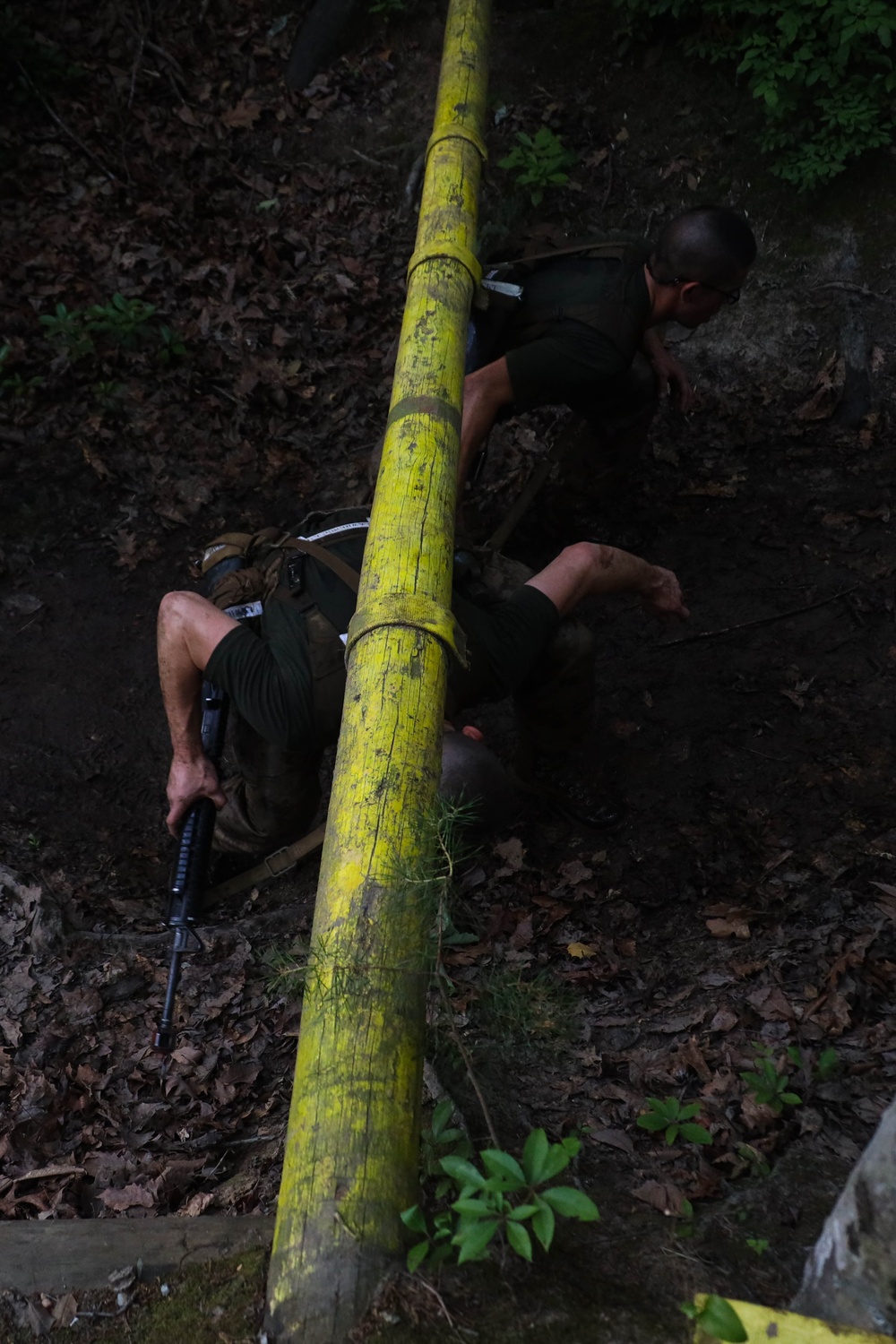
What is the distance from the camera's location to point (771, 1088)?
8.26 ft

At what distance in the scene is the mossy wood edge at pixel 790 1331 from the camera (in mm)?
1472

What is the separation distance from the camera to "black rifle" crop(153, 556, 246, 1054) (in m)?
3.47

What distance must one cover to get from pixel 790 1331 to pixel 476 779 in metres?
2.53

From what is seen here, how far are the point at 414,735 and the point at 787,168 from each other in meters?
5.55

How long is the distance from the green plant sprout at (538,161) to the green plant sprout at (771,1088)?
19.5ft

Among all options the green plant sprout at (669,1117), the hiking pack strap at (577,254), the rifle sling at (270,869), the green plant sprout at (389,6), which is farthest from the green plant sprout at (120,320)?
the green plant sprout at (669,1117)

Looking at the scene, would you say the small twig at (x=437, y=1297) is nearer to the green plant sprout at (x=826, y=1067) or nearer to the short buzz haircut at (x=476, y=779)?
the green plant sprout at (x=826, y=1067)

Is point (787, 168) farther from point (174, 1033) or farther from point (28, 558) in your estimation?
point (174, 1033)

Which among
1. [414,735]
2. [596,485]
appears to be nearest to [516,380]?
[596,485]

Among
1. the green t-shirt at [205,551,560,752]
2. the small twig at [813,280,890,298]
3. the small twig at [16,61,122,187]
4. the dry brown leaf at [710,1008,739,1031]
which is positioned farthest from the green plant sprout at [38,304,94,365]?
the dry brown leaf at [710,1008,739,1031]

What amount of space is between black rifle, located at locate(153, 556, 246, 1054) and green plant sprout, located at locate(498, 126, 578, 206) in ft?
12.9

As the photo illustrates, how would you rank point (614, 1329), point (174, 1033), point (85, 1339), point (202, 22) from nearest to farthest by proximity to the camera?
point (614, 1329)
point (85, 1339)
point (174, 1033)
point (202, 22)

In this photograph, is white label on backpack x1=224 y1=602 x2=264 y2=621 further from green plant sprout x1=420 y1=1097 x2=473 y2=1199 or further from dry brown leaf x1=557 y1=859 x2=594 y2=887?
green plant sprout x1=420 y1=1097 x2=473 y2=1199

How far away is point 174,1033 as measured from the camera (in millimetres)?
3488
